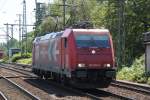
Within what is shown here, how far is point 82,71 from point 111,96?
217 centimetres

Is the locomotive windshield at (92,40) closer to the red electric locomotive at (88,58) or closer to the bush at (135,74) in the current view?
the red electric locomotive at (88,58)

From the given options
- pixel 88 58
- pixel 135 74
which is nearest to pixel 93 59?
pixel 88 58

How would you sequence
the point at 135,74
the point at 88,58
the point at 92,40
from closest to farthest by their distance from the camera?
the point at 88,58, the point at 92,40, the point at 135,74

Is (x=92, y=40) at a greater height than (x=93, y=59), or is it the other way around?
(x=92, y=40)

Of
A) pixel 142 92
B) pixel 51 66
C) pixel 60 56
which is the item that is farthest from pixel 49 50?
pixel 142 92

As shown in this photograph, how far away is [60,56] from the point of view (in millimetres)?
24031

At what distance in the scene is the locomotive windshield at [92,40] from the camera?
72.2 feet

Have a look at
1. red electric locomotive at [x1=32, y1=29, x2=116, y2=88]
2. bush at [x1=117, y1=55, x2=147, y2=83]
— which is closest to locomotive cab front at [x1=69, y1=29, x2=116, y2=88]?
red electric locomotive at [x1=32, y1=29, x2=116, y2=88]

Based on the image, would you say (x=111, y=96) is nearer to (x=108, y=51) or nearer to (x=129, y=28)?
(x=108, y=51)

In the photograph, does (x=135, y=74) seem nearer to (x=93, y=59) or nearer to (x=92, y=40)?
(x=92, y=40)

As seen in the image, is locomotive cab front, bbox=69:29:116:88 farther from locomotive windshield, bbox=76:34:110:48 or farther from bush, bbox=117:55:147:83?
bush, bbox=117:55:147:83

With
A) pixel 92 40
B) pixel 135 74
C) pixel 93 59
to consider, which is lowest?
pixel 135 74

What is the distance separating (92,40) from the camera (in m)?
22.2

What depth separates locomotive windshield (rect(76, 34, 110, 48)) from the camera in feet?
72.2
